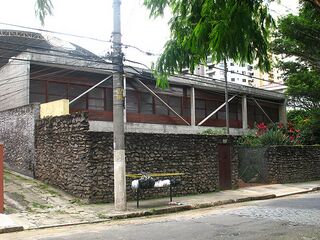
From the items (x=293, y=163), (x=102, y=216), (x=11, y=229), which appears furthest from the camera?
(x=293, y=163)

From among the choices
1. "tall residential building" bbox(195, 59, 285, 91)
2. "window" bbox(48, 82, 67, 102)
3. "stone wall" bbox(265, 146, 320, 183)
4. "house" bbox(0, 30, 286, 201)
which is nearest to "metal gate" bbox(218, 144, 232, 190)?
"house" bbox(0, 30, 286, 201)

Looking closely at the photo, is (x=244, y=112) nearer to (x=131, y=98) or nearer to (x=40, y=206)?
(x=131, y=98)

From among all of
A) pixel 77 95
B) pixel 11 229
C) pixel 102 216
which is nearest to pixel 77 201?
pixel 102 216

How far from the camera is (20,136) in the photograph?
62.2ft

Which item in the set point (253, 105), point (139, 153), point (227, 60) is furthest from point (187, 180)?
point (253, 105)

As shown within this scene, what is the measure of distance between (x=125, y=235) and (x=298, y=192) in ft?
42.8

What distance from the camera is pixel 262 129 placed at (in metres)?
30.7

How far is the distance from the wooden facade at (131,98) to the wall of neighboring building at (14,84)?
0.69 m

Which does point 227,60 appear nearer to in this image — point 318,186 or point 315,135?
point 318,186

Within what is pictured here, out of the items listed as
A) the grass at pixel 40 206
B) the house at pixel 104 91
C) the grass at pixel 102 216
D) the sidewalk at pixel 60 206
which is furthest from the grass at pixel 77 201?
the house at pixel 104 91

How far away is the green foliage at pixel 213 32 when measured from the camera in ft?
16.3

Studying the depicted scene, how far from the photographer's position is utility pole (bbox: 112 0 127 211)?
45.8 ft

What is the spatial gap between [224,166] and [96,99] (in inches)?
338

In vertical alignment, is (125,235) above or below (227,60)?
below
